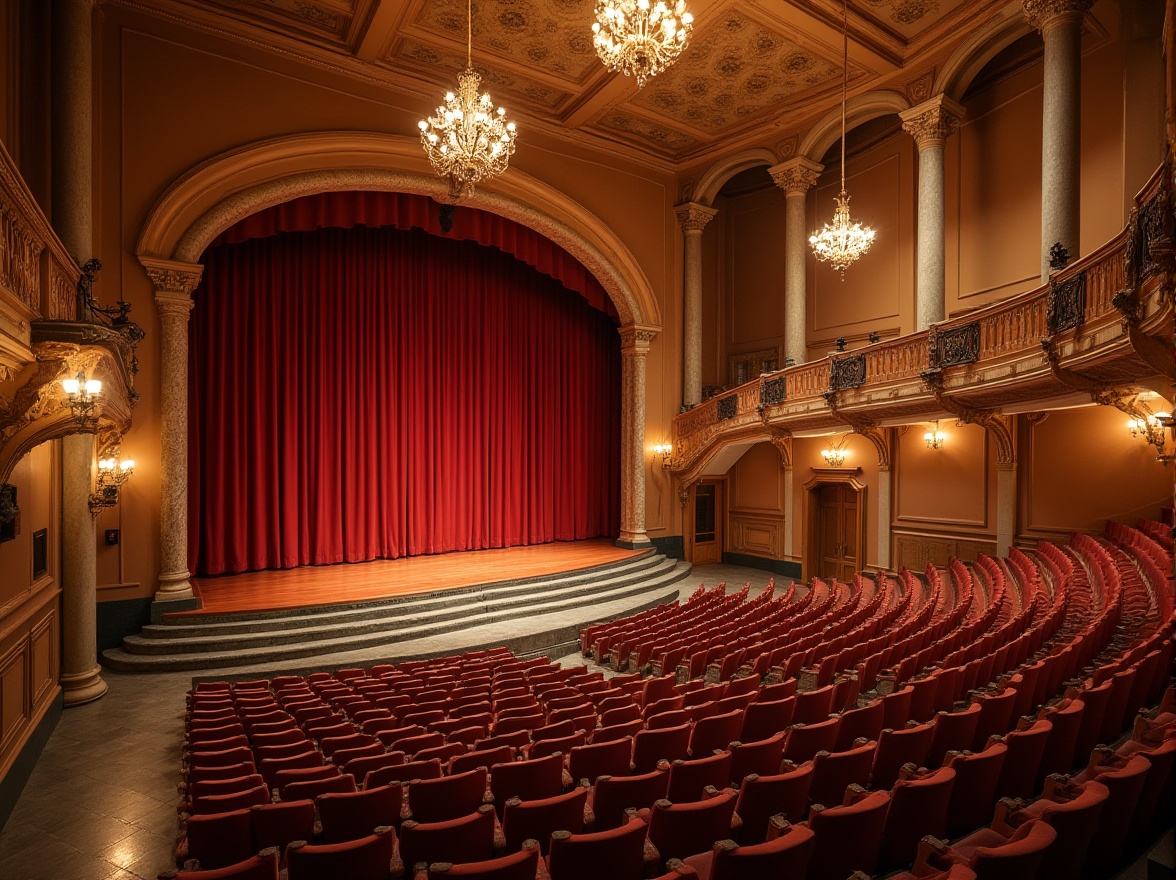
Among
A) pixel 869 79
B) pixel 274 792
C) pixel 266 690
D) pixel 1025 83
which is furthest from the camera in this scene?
pixel 869 79

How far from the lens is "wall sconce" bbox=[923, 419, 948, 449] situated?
35.8ft

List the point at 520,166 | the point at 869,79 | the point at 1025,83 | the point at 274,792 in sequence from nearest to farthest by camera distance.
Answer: the point at 274,792 < the point at 1025,83 < the point at 869,79 < the point at 520,166

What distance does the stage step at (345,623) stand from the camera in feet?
24.0

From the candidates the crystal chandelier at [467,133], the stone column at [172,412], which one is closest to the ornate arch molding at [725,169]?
the crystal chandelier at [467,133]

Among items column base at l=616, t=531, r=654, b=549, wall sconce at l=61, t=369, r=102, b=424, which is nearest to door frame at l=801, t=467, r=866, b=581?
column base at l=616, t=531, r=654, b=549

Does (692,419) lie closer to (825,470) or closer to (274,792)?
(825,470)

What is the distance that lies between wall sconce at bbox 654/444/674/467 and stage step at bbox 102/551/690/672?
3.52 metres

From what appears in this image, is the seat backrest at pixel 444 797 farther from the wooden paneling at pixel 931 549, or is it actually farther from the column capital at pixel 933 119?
the column capital at pixel 933 119

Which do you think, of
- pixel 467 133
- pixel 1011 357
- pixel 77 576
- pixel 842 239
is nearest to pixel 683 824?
pixel 467 133

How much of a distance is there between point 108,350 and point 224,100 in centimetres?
604

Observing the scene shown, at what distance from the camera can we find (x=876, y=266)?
12.1 meters

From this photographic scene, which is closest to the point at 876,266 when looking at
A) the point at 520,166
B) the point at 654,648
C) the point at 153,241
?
the point at 520,166

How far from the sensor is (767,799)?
2.72m

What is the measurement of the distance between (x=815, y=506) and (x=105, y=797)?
1173cm
